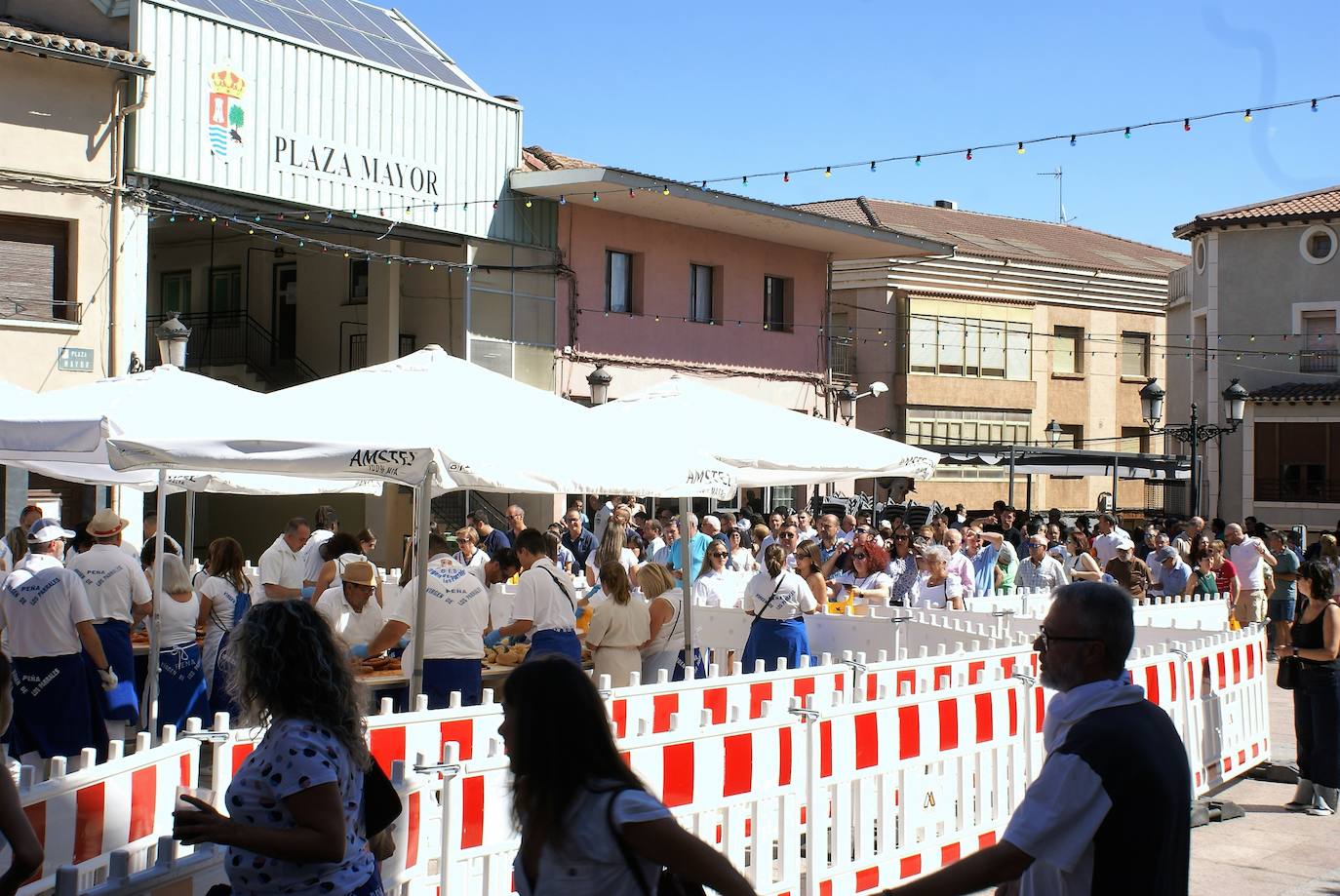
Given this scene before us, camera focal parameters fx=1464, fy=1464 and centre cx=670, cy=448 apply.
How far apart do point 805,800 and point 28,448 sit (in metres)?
5.44

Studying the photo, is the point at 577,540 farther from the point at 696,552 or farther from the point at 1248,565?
the point at 1248,565

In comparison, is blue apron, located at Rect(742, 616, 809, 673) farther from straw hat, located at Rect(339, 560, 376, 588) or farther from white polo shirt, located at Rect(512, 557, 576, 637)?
straw hat, located at Rect(339, 560, 376, 588)

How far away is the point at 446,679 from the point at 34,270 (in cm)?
1318

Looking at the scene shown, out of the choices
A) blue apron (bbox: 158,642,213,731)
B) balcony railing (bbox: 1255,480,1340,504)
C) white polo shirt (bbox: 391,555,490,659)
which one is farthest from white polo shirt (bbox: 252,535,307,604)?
balcony railing (bbox: 1255,480,1340,504)

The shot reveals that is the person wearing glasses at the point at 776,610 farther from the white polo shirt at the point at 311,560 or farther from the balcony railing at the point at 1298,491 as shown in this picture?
the balcony railing at the point at 1298,491

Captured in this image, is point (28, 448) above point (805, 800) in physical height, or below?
above

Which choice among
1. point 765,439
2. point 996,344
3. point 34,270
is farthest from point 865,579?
point 996,344

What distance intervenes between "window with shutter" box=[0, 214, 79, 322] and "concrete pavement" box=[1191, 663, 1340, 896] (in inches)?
625

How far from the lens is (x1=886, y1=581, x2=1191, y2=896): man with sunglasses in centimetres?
340

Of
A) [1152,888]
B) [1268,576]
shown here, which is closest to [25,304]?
[1268,576]

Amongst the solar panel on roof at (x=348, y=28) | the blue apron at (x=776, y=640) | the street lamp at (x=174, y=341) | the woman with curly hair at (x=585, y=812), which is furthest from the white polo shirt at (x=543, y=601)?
the solar panel on roof at (x=348, y=28)

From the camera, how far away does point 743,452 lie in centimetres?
1091

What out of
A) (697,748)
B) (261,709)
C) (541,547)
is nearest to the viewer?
(261,709)

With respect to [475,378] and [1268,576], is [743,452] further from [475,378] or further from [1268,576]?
[1268,576]
